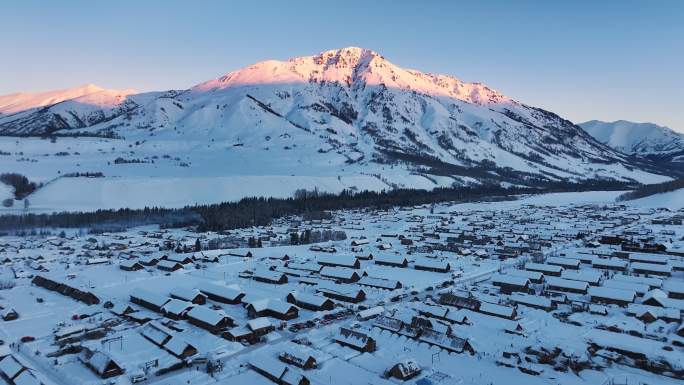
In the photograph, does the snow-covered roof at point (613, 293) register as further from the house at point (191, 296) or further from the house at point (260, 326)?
the house at point (191, 296)

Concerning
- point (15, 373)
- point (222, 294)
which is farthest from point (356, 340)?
point (15, 373)

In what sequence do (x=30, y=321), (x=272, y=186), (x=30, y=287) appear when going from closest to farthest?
(x=30, y=321) < (x=30, y=287) < (x=272, y=186)

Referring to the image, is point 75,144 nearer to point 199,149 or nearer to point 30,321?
point 199,149

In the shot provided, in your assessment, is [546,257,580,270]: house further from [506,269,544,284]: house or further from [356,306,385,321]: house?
[356,306,385,321]: house

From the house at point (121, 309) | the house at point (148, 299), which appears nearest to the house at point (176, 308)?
the house at point (148, 299)

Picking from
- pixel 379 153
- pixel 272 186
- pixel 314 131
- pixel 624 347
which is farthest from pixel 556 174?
pixel 624 347

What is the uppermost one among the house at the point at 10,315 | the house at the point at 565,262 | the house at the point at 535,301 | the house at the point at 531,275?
the house at the point at 565,262
